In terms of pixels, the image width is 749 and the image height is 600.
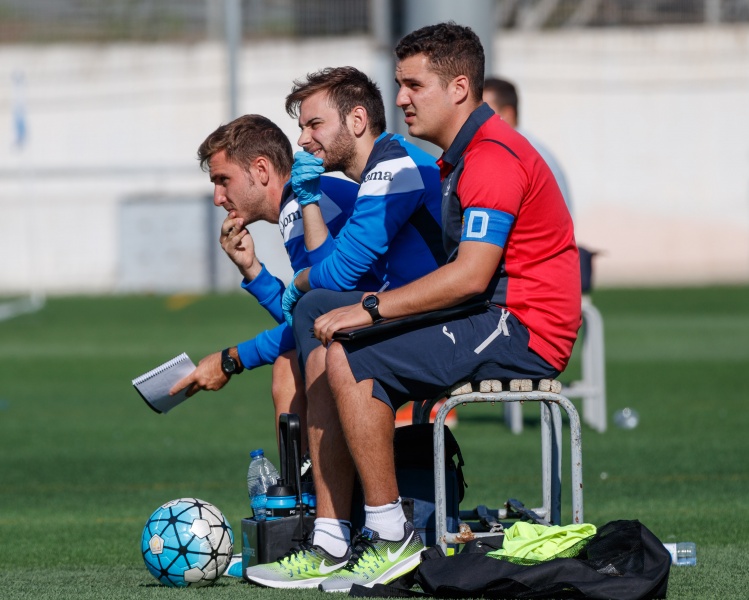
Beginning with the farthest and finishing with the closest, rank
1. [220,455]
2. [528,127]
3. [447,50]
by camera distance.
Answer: [528,127] < [220,455] < [447,50]

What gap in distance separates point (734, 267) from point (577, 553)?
27658mm

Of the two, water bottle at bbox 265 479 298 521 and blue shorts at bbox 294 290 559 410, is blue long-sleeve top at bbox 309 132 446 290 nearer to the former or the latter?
blue shorts at bbox 294 290 559 410

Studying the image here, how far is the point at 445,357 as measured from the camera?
4.69 metres

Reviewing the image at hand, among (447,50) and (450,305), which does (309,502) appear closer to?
(450,305)

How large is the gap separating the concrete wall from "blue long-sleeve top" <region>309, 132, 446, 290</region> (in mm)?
26309

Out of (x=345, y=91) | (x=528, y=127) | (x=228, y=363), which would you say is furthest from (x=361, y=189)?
(x=528, y=127)

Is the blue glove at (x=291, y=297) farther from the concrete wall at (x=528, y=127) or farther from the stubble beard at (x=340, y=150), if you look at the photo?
the concrete wall at (x=528, y=127)

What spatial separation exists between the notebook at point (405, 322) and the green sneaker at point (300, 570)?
823 mm

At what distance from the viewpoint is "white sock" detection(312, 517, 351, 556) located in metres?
4.89

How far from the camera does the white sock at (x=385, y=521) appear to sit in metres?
4.72

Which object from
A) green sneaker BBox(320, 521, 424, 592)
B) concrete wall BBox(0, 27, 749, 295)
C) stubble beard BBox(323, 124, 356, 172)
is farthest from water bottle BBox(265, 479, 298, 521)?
concrete wall BBox(0, 27, 749, 295)

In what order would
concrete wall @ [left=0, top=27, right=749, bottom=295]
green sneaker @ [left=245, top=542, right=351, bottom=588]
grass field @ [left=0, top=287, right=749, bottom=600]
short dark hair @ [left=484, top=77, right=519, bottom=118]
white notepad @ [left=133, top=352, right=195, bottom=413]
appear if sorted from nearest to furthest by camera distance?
A: green sneaker @ [left=245, top=542, right=351, bottom=588] < white notepad @ [left=133, top=352, right=195, bottom=413] < grass field @ [left=0, top=287, right=749, bottom=600] < short dark hair @ [left=484, top=77, right=519, bottom=118] < concrete wall @ [left=0, top=27, right=749, bottom=295]

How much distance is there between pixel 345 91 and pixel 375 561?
1.85m

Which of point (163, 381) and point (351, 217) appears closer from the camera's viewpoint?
point (351, 217)
